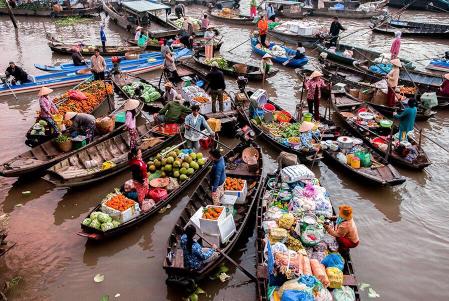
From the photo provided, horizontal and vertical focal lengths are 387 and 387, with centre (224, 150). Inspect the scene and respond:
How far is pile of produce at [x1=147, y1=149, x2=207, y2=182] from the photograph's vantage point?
10805mm

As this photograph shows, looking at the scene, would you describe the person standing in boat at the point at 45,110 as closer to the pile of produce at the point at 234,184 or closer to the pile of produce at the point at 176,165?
the pile of produce at the point at 176,165

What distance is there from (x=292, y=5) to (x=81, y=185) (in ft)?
87.6

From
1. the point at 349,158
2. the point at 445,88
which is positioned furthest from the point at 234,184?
the point at 445,88

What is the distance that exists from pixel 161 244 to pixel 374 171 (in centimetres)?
626

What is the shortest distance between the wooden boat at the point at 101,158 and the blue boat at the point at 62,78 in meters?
7.23

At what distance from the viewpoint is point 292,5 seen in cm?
3188

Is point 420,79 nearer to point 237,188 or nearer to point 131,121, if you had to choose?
point 237,188

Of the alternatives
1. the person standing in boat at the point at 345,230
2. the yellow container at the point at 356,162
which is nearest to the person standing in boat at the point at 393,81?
the yellow container at the point at 356,162

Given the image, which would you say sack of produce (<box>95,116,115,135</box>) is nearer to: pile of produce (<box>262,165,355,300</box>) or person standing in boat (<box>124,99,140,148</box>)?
person standing in boat (<box>124,99,140,148</box>)

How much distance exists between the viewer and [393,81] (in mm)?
14469

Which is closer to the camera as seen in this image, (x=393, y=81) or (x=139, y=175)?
(x=139, y=175)

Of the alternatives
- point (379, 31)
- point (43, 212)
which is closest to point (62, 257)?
point (43, 212)

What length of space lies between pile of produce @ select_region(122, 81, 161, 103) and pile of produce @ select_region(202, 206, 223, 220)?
845cm

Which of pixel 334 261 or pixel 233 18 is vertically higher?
pixel 233 18
